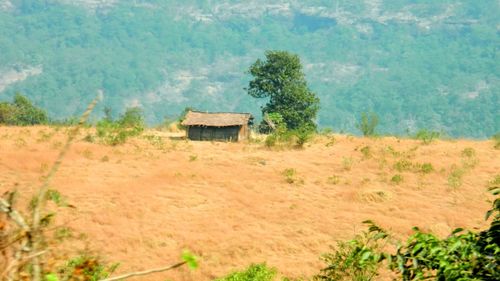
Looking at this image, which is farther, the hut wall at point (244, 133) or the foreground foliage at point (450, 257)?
the hut wall at point (244, 133)

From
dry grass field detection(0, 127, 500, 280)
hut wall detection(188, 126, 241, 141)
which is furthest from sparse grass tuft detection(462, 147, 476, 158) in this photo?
hut wall detection(188, 126, 241, 141)

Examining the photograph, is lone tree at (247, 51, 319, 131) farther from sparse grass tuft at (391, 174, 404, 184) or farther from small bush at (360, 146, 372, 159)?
sparse grass tuft at (391, 174, 404, 184)

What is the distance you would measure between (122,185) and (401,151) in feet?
46.3

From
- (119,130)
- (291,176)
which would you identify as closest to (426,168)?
(291,176)

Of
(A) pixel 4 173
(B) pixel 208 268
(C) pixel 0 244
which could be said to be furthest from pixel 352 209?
(C) pixel 0 244

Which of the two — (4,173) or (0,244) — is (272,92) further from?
(0,244)

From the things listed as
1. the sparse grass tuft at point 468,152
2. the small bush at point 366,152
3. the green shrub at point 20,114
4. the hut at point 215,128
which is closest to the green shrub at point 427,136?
the sparse grass tuft at point 468,152

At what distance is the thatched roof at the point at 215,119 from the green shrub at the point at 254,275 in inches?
880

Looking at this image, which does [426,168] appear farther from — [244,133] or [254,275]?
[244,133]

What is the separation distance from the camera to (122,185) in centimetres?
2372

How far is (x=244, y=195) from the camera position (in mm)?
23281

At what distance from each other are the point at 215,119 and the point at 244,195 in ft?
52.3

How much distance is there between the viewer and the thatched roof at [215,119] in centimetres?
3794

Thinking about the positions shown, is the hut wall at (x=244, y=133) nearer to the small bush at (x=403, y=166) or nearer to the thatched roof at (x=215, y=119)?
the thatched roof at (x=215, y=119)
